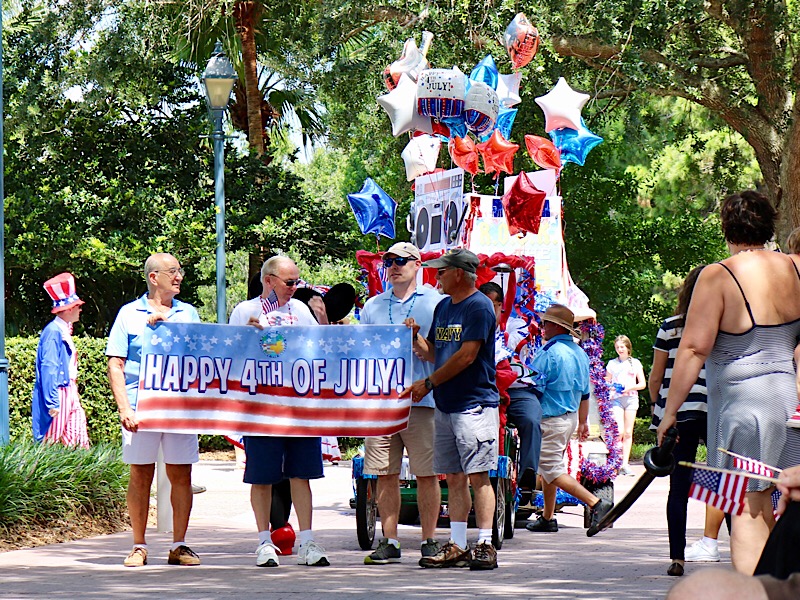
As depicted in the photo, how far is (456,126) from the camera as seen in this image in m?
12.7

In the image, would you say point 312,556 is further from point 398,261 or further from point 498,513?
point 398,261

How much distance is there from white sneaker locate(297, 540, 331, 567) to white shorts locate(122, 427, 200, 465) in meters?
0.97

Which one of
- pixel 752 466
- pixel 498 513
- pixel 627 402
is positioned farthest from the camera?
pixel 627 402

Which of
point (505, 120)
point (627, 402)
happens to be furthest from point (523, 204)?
point (627, 402)

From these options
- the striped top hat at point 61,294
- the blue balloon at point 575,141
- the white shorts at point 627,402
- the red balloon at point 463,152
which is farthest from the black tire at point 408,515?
the white shorts at point 627,402

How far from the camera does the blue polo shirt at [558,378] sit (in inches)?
438

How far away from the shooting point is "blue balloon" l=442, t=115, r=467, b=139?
12.6 m

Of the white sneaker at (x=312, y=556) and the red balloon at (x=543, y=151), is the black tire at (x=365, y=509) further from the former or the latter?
the red balloon at (x=543, y=151)

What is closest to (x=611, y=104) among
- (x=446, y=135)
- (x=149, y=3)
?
(x=149, y=3)

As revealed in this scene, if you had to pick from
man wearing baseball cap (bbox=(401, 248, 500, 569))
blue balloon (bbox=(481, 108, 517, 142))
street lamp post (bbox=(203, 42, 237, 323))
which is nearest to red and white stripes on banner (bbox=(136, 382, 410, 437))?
man wearing baseball cap (bbox=(401, 248, 500, 569))

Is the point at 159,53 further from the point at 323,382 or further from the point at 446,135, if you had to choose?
the point at 323,382

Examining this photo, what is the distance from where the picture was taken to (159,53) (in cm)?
2344

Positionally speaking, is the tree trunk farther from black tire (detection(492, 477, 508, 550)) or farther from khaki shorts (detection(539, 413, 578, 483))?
black tire (detection(492, 477, 508, 550))

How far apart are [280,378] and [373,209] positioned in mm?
5095
